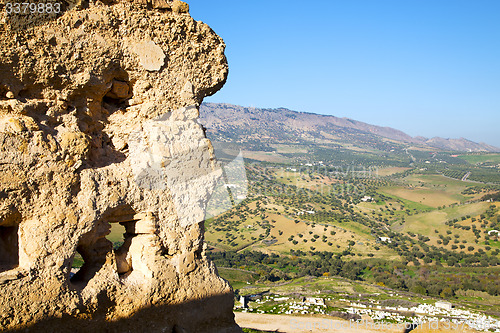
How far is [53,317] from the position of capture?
4.37 meters

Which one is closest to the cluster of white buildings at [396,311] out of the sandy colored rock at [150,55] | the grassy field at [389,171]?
the sandy colored rock at [150,55]

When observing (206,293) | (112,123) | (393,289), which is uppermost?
(112,123)

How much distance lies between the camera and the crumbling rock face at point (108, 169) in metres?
4.36

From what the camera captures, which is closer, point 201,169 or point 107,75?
point 107,75

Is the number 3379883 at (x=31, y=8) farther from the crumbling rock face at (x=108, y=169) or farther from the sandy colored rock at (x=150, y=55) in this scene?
the sandy colored rock at (x=150, y=55)

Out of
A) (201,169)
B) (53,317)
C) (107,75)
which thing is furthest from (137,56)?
(53,317)

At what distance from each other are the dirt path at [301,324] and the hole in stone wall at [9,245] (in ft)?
51.7

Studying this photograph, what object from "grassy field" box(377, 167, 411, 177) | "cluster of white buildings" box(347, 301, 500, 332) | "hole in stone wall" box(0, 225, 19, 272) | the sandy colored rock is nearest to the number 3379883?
the sandy colored rock

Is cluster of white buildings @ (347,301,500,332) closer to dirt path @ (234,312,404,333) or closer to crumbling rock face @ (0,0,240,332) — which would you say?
dirt path @ (234,312,404,333)

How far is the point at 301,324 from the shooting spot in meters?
20.2

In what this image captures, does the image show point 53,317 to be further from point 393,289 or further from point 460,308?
point 393,289

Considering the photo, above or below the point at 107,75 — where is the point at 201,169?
below

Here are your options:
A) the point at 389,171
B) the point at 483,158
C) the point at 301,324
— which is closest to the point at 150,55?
the point at 301,324

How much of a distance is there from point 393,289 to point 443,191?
59.5 meters
